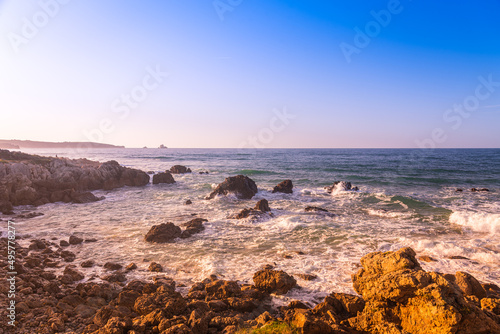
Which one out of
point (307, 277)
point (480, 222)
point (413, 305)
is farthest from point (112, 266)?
point (480, 222)

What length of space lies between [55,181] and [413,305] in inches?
1089

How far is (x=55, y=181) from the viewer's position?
22.7 m

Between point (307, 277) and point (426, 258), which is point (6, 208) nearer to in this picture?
point (307, 277)

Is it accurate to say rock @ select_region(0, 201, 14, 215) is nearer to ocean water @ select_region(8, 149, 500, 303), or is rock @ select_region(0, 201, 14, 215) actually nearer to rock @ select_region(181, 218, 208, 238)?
ocean water @ select_region(8, 149, 500, 303)

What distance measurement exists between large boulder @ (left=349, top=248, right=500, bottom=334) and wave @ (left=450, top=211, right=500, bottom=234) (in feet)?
36.7

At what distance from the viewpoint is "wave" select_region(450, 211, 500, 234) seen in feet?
43.2

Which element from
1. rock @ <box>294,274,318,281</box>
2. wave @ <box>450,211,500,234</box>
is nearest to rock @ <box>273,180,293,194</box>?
wave @ <box>450,211,500,234</box>

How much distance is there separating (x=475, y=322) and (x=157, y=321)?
20.3ft

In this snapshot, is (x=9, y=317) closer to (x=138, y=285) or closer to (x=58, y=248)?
(x=138, y=285)

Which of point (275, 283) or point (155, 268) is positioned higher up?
point (275, 283)

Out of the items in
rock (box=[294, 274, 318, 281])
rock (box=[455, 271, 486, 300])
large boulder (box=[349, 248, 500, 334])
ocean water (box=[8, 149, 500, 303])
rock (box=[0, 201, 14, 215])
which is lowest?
ocean water (box=[8, 149, 500, 303])

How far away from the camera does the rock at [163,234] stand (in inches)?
457

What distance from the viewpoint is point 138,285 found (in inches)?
287

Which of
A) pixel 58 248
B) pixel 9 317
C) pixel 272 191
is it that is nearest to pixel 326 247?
pixel 9 317
